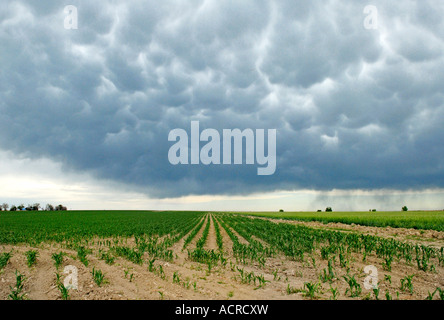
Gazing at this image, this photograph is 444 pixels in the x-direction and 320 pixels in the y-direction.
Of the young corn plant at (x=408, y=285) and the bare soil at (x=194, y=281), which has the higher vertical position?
the young corn plant at (x=408, y=285)

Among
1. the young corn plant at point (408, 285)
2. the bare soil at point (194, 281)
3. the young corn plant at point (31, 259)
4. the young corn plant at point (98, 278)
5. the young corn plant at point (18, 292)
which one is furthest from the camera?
the young corn plant at point (31, 259)

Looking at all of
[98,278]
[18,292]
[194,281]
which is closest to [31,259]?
[18,292]

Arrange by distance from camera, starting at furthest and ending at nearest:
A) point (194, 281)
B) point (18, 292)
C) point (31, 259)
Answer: point (31, 259) → point (194, 281) → point (18, 292)

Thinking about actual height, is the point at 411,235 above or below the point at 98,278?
below

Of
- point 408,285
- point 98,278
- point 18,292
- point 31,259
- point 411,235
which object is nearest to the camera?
point 18,292

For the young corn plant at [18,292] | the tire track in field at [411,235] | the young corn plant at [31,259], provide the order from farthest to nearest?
1. the tire track in field at [411,235]
2. the young corn plant at [31,259]
3. the young corn plant at [18,292]

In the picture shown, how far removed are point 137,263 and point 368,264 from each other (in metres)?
10.3

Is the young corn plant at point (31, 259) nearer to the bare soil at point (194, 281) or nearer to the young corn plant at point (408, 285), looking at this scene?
the bare soil at point (194, 281)

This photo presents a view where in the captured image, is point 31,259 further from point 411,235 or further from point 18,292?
point 411,235

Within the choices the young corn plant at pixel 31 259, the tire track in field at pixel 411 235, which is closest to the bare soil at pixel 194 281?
the young corn plant at pixel 31 259

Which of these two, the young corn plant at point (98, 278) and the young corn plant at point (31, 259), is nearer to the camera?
the young corn plant at point (98, 278)
